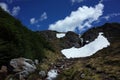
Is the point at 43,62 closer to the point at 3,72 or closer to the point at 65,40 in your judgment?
the point at 3,72

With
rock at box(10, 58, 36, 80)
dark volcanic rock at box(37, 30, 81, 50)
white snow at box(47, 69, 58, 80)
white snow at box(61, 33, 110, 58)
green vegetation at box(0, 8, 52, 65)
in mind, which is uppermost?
dark volcanic rock at box(37, 30, 81, 50)

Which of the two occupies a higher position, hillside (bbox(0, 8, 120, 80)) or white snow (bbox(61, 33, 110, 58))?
white snow (bbox(61, 33, 110, 58))

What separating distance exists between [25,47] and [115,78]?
59.0ft

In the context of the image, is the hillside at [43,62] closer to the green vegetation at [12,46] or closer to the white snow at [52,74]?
the green vegetation at [12,46]

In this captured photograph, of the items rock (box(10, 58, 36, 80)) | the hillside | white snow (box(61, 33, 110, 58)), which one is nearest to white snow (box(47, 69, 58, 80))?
the hillside

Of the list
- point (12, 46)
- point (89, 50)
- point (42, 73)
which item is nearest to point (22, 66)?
point (42, 73)

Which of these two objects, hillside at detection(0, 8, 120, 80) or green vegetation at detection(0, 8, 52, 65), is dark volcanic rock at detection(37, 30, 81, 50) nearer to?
hillside at detection(0, 8, 120, 80)

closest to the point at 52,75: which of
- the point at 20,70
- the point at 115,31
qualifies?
the point at 20,70

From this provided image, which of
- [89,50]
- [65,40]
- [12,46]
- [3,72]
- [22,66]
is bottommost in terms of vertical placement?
[3,72]

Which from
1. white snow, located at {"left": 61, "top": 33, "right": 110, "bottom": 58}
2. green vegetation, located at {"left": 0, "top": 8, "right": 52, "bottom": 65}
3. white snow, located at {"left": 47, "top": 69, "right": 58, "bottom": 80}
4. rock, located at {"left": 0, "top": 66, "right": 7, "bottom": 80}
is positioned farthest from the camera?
white snow, located at {"left": 61, "top": 33, "right": 110, "bottom": 58}

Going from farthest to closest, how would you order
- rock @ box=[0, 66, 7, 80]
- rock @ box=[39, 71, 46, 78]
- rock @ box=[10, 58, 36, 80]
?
rock @ box=[10, 58, 36, 80] → rock @ box=[39, 71, 46, 78] → rock @ box=[0, 66, 7, 80]

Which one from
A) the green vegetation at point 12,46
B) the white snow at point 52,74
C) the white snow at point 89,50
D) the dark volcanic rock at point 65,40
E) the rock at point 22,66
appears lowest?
the white snow at point 52,74

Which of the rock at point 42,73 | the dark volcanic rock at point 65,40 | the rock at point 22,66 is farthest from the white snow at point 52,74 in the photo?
the dark volcanic rock at point 65,40

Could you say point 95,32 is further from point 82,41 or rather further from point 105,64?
point 105,64
